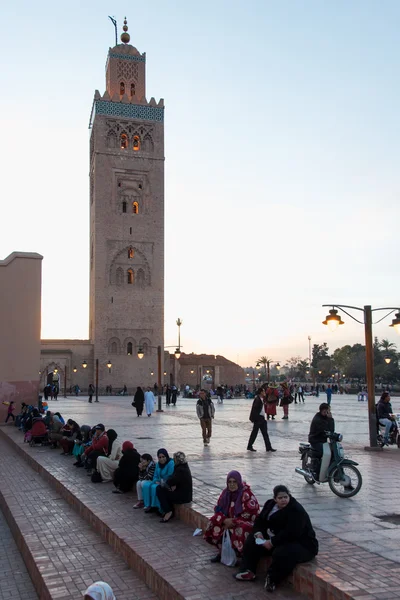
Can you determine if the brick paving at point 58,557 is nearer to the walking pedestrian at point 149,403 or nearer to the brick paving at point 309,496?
the brick paving at point 309,496

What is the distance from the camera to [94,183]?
5650cm

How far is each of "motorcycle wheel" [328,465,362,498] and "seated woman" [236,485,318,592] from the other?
8.62 feet

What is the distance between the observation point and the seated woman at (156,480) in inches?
290

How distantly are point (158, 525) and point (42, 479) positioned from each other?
4.85 meters

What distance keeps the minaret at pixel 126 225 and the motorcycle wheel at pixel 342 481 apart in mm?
46090

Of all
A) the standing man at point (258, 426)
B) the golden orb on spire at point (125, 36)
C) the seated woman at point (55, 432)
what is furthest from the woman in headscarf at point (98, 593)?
the golden orb on spire at point (125, 36)

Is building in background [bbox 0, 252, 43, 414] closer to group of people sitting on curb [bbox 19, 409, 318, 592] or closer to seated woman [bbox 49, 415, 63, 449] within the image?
seated woman [bbox 49, 415, 63, 449]

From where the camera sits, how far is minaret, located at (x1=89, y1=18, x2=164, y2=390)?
54.1 meters

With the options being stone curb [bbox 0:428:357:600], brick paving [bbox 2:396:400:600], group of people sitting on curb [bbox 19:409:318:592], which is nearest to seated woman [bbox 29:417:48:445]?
brick paving [bbox 2:396:400:600]

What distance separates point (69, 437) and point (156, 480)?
239 inches

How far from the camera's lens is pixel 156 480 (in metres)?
7.51

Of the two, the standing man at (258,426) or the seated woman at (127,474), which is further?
the standing man at (258,426)

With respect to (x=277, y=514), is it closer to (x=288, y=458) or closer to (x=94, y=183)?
(x=288, y=458)

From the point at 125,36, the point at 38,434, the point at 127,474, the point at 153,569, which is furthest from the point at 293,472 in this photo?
the point at 125,36
